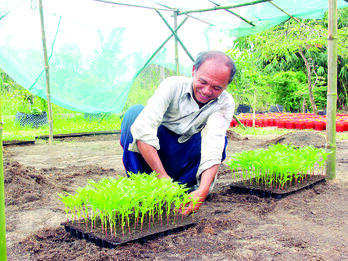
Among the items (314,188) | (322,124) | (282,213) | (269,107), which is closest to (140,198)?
(282,213)

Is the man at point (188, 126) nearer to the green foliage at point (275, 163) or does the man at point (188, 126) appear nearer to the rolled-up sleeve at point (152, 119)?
the rolled-up sleeve at point (152, 119)

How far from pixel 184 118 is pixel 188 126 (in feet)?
0.23

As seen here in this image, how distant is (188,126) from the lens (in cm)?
294

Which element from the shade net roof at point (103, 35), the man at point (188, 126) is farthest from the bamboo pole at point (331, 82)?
the shade net roof at point (103, 35)

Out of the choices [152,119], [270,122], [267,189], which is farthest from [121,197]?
[270,122]

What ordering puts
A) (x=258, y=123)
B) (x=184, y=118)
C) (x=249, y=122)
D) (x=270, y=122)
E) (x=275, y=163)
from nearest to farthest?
(x=184, y=118), (x=275, y=163), (x=270, y=122), (x=258, y=123), (x=249, y=122)

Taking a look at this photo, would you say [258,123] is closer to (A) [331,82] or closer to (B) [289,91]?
(B) [289,91]

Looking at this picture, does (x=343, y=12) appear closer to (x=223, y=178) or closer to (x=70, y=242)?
(x=223, y=178)

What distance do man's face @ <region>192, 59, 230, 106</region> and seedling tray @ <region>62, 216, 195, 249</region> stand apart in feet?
2.97

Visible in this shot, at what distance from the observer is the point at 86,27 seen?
6.59 meters

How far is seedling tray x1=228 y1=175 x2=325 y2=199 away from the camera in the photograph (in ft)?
10.1

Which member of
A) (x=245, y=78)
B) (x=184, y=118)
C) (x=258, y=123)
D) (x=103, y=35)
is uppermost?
(x=103, y=35)

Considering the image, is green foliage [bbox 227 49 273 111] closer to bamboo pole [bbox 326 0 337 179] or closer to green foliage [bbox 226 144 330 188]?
bamboo pole [bbox 326 0 337 179]

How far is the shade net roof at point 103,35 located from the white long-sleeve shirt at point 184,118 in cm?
386
